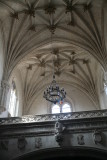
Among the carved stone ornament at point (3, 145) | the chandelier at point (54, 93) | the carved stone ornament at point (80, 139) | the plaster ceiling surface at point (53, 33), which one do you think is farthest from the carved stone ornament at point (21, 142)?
the plaster ceiling surface at point (53, 33)

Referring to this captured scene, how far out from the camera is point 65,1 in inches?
586

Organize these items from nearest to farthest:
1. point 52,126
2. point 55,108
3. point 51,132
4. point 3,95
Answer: point 51,132, point 52,126, point 3,95, point 55,108

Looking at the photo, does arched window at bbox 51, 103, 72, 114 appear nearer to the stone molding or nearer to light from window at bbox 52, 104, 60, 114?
light from window at bbox 52, 104, 60, 114

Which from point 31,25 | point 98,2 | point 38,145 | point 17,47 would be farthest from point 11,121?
point 98,2

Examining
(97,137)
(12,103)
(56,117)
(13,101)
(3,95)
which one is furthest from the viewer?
(13,101)

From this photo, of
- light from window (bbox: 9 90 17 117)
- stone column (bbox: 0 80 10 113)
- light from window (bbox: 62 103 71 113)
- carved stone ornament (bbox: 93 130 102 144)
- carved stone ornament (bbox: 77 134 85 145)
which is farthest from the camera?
light from window (bbox: 62 103 71 113)

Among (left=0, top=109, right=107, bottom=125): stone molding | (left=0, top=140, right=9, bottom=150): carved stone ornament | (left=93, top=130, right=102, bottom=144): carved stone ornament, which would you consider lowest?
(left=0, top=140, right=9, bottom=150): carved stone ornament

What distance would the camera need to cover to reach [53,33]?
16750 mm

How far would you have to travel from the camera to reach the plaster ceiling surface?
1506cm

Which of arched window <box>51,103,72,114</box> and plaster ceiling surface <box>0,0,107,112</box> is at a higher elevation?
plaster ceiling surface <box>0,0,107,112</box>

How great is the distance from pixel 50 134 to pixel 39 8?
862cm

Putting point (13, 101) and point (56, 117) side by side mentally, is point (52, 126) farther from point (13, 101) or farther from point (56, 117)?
point (13, 101)

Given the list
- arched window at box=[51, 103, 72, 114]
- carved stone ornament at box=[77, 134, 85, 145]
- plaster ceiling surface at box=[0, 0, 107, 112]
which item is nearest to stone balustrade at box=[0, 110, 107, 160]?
carved stone ornament at box=[77, 134, 85, 145]

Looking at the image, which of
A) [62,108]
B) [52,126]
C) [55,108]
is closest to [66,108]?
[62,108]
